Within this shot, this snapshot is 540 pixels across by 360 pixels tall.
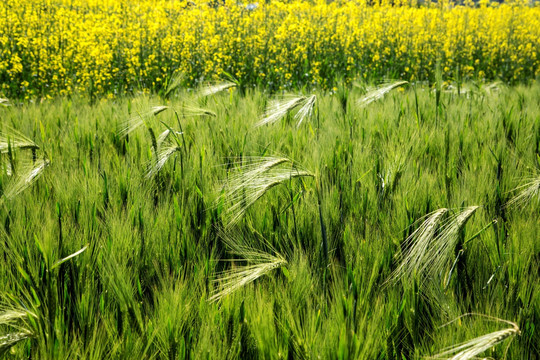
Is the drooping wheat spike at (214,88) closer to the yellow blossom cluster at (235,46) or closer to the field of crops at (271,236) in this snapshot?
the field of crops at (271,236)

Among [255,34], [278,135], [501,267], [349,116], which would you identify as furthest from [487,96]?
[255,34]

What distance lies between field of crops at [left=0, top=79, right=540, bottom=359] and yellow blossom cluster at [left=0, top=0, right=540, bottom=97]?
2907 millimetres

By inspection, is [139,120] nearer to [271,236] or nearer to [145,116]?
[145,116]

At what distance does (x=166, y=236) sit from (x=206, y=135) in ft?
2.55

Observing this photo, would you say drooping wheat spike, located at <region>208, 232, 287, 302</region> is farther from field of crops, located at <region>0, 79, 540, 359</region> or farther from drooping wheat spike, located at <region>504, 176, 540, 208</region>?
drooping wheat spike, located at <region>504, 176, 540, 208</region>

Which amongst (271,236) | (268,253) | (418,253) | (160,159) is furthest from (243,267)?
(160,159)

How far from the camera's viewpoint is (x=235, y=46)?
17.9ft

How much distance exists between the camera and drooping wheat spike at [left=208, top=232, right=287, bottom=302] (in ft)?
2.93

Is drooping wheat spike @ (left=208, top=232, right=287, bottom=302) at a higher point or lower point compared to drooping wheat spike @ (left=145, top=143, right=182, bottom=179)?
lower

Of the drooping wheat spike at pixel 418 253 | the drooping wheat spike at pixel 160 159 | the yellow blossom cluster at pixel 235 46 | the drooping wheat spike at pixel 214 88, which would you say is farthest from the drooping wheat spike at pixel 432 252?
the yellow blossom cluster at pixel 235 46

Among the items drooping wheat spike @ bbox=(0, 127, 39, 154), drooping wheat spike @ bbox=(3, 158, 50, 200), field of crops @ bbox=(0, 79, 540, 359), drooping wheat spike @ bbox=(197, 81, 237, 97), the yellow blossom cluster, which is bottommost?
field of crops @ bbox=(0, 79, 540, 359)

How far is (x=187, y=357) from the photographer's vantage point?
0.76m

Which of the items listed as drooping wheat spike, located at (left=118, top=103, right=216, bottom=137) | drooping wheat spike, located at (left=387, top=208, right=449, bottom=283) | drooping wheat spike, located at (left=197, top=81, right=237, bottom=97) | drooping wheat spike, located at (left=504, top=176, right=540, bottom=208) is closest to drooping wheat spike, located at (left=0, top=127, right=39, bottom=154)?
drooping wheat spike, located at (left=118, top=103, right=216, bottom=137)

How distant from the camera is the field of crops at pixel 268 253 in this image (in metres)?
0.79
